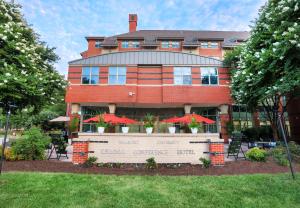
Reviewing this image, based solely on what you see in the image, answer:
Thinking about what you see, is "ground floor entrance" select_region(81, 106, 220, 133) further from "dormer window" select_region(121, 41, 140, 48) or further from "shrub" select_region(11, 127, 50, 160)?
"shrub" select_region(11, 127, 50, 160)

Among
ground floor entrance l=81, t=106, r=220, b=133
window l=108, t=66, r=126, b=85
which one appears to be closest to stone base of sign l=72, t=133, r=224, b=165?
Result: window l=108, t=66, r=126, b=85

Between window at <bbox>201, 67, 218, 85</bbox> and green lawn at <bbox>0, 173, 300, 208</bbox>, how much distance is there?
14510 mm

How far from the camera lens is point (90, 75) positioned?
1956cm

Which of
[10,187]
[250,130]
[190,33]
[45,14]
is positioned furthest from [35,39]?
[190,33]

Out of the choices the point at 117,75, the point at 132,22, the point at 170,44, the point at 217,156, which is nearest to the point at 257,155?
the point at 217,156

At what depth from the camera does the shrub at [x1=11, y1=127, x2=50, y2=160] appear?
8430 millimetres

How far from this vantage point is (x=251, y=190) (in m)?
4.68

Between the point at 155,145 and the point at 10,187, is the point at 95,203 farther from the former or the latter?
the point at 155,145

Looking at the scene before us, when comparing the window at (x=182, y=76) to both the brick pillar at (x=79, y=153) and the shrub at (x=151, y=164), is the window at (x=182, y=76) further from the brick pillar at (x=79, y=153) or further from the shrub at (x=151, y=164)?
the brick pillar at (x=79, y=153)

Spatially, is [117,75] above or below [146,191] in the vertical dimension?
above

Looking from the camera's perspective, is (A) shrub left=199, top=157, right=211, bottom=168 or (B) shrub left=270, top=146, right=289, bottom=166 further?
(B) shrub left=270, top=146, right=289, bottom=166

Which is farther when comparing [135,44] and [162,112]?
[135,44]

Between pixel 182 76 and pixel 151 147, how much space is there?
12958 mm

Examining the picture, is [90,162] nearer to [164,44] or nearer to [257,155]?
[257,155]
